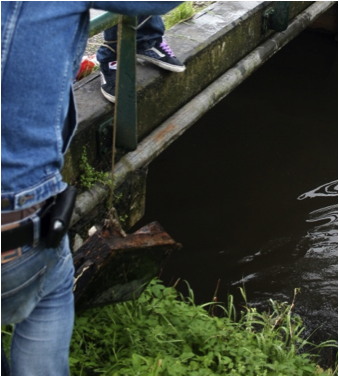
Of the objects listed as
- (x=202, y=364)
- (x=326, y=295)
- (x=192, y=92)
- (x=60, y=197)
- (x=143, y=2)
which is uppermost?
(x=143, y=2)

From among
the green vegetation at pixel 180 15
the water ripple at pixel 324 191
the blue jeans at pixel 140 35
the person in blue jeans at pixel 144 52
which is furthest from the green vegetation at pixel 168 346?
the water ripple at pixel 324 191

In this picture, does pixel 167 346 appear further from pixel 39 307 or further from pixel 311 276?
pixel 311 276

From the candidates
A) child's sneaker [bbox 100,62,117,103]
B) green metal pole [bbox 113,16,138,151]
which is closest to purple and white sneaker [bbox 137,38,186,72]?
child's sneaker [bbox 100,62,117,103]

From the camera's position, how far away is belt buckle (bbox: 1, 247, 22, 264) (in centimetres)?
177

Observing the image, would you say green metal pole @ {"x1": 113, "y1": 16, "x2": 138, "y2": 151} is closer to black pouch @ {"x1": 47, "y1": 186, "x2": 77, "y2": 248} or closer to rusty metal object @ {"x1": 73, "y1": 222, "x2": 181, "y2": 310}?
rusty metal object @ {"x1": 73, "y1": 222, "x2": 181, "y2": 310}

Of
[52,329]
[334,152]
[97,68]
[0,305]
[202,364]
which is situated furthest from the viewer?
[334,152]

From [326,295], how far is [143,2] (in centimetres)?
328

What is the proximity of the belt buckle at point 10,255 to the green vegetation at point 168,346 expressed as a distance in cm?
123

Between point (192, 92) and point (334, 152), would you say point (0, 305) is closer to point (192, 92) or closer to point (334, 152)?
point (192, 92)

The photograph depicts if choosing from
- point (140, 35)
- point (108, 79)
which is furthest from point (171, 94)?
point (108, 79)

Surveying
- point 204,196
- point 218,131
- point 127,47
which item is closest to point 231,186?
point 204,196

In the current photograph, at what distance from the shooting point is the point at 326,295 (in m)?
4.53

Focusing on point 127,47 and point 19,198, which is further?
point 127,47

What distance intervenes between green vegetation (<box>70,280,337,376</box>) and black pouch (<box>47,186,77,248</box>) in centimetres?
118
